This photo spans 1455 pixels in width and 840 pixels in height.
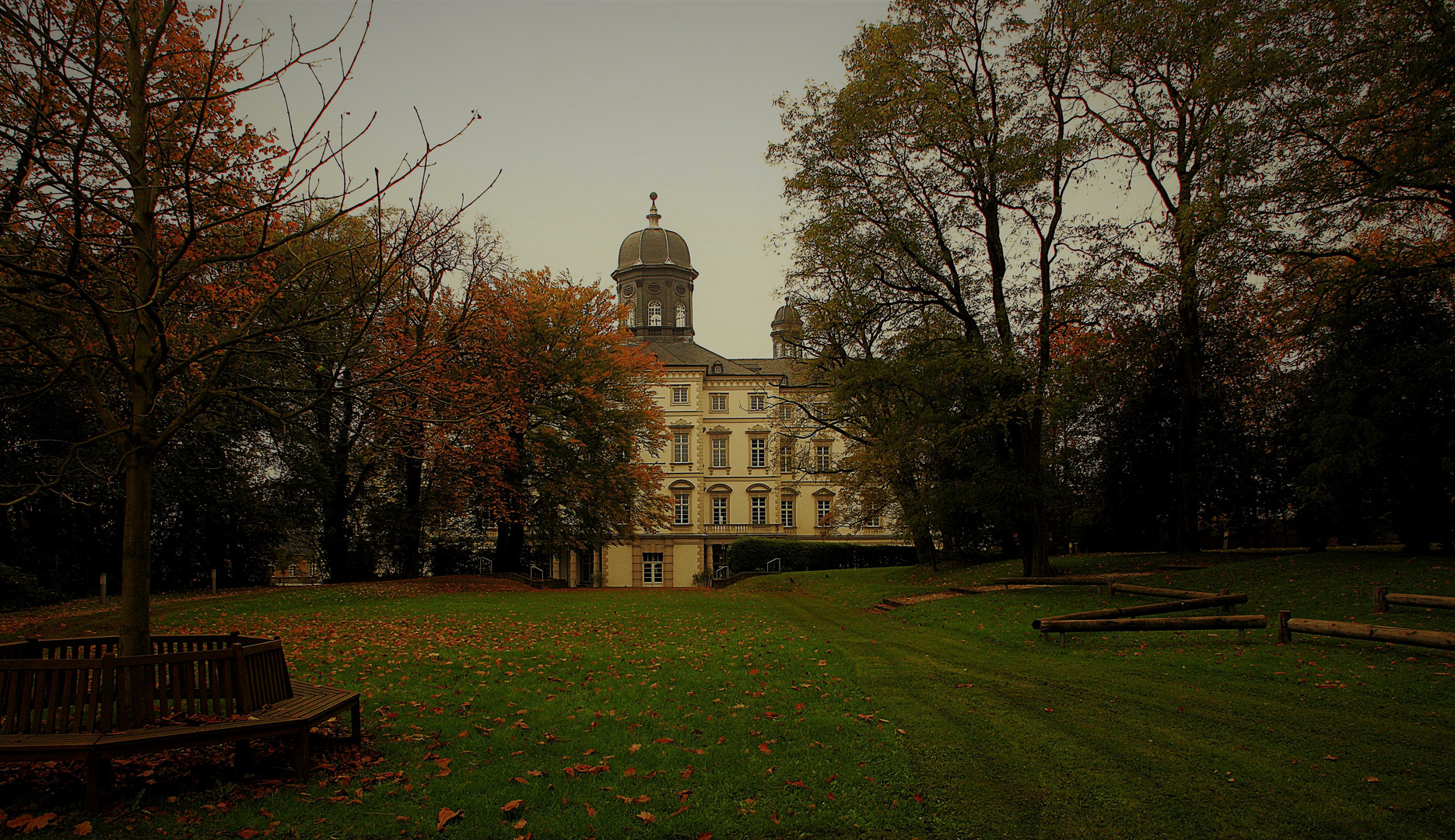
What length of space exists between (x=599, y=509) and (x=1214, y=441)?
68.7 feet

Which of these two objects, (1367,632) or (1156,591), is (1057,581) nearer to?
(1156,591)

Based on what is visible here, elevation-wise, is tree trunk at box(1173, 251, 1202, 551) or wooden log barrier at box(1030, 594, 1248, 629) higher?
tree trunk at box(1173, 251, 1202, 551)

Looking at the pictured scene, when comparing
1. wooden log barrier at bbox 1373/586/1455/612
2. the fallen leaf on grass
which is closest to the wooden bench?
the fallen leaf on grass

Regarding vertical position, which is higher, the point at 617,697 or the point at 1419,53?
the point at 1419,53

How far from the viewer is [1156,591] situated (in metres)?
14.2

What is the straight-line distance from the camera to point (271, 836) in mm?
4469

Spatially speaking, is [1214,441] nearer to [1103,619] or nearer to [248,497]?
[1103,619]

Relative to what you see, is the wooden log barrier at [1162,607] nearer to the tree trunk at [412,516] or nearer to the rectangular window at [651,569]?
the tree trunk at [412,516]

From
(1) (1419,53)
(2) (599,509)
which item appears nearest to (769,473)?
(2) (599,509)

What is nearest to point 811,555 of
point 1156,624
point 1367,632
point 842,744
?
point 1156,624

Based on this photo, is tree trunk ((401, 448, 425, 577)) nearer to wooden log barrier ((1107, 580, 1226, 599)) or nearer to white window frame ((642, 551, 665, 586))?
wooden log barrier ((1107, 580, 1226, 599))

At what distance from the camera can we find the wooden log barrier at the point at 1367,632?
29.1ft

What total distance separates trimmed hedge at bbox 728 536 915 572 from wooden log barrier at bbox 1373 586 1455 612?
97.2 ft

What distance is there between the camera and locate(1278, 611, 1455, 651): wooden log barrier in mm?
8859
